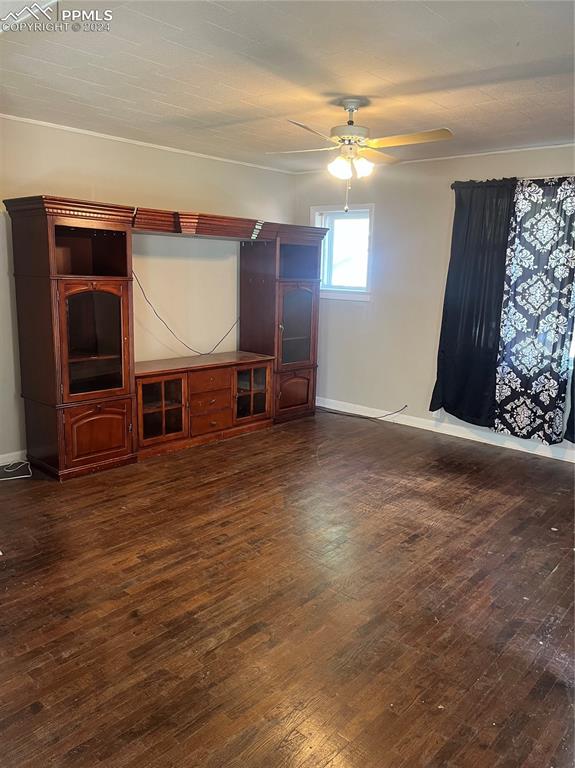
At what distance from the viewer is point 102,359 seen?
4297mm

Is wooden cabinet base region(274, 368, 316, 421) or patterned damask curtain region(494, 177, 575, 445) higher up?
patterned damask curtain region(494, 177, 575, 445)

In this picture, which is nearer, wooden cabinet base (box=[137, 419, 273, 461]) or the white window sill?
wooden cabinet base (box=[137, 419, 273, 461])

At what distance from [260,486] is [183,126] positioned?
2.74 m

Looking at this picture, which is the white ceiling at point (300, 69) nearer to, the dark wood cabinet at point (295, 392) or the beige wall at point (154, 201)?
the beige wall at point (154, 201)

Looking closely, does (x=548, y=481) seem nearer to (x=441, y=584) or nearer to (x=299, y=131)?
(x=441, y=584)

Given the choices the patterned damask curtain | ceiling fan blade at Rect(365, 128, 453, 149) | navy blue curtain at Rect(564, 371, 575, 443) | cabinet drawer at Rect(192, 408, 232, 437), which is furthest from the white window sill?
ceiling fan blade at Rect(365, 128, 453, 149)

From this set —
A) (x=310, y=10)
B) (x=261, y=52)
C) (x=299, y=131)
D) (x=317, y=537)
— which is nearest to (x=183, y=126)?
(x=299, y=131)

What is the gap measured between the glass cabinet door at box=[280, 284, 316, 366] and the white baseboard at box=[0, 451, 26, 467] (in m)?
2.52

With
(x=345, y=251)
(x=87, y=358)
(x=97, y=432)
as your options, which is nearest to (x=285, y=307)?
(x=345, y=251)

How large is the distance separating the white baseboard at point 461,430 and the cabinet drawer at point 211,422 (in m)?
1.57

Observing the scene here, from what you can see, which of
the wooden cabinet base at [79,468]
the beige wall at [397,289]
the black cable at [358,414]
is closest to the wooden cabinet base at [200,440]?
the wooden cabinet base at [79,468]

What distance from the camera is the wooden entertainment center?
3.96 metres

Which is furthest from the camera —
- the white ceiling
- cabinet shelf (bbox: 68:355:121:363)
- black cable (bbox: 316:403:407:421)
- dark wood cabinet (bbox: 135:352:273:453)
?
black cable (bbox: 316:403:407:421)

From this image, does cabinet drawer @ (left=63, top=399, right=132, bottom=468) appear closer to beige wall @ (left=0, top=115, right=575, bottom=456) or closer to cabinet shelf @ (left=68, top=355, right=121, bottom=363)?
cabinet shelf @ (left=68, top=355, right=121, bottom=363)
